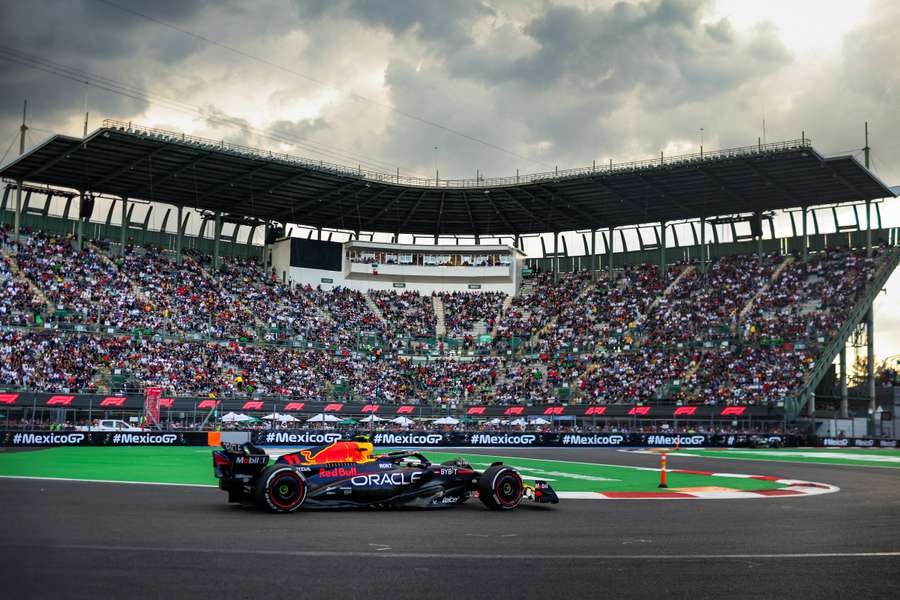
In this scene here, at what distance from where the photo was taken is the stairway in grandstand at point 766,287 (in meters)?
65.3

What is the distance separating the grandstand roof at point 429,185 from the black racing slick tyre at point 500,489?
45762 mm

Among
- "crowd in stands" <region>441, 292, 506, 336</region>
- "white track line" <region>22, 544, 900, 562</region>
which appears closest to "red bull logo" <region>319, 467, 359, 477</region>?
"white track line" <region>22, 544, 900, 562</region>

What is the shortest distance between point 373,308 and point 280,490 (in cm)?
6055

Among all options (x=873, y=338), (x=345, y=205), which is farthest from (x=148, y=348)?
(x=873, y=338)

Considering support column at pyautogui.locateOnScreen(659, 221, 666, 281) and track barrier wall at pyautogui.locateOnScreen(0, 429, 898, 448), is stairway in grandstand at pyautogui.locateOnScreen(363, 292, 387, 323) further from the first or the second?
track barrier wall at pyautogui.locateOnScreen(0, 429, 898, 448)

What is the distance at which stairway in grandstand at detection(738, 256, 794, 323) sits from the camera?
65.3 m

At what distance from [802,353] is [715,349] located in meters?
5.96

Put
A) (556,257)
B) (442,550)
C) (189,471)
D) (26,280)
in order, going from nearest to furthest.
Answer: (442,550) < (189,471) < (26,280) < (556,257)

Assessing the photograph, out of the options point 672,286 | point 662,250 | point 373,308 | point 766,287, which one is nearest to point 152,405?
point 373,308

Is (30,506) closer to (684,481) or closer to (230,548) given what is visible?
(230,548)

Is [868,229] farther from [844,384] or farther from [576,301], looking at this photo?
[576,301]

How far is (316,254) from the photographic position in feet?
253

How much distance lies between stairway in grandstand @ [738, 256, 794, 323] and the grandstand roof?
4.43 metres

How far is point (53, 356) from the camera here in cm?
5306
